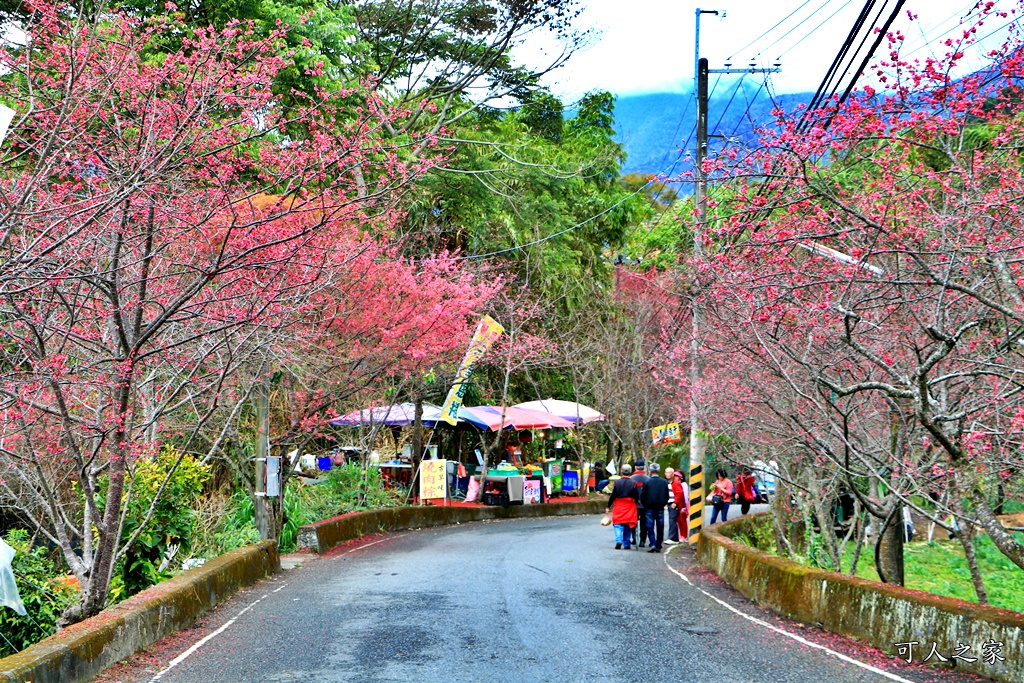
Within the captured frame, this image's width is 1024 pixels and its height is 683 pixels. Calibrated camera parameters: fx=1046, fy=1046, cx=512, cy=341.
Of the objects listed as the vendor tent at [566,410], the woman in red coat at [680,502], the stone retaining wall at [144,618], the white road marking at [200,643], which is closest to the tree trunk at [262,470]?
the stone retaining wall at [144,618]

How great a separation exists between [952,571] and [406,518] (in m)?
13.0

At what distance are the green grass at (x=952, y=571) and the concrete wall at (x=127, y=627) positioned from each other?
1247 centimetres

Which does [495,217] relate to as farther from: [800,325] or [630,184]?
[630,184]

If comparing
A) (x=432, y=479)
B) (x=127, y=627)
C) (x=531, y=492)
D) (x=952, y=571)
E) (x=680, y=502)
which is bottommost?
(x=952, y=571)

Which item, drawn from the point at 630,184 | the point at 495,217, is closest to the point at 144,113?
the point at 495,217

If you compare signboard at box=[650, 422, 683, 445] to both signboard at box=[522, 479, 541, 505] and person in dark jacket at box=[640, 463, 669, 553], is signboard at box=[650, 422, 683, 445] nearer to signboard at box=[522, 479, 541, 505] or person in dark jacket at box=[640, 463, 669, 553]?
signboard at box=[522, 479, 541, 505]

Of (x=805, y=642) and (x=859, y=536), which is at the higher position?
(x=859, y=536)

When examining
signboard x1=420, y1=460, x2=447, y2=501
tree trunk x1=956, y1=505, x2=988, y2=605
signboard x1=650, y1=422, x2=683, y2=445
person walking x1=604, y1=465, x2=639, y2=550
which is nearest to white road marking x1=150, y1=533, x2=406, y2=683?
tree trunk x1=956, y1=505, x2=988, y2=605

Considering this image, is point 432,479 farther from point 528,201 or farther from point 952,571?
point 952,571

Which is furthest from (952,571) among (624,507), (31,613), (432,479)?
(31,613)

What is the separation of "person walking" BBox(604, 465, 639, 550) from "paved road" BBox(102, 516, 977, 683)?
10.6 feet

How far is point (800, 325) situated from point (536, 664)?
5.63 meters

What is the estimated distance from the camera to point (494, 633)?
10.0 metres

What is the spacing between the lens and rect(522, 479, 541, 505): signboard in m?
32.9
